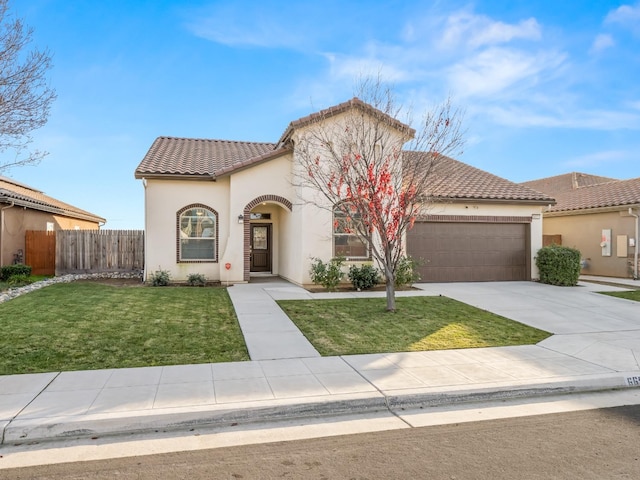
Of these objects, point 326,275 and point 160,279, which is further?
point 160,279

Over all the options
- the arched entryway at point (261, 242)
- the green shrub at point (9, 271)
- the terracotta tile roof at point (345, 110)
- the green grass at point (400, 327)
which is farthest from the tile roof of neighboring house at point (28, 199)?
the green grass at point (400, 327)

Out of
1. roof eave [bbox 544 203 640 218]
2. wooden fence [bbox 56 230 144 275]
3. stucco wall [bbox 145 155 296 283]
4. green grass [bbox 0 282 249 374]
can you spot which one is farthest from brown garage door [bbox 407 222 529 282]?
wooden fence [bbox 56 230 144 275]

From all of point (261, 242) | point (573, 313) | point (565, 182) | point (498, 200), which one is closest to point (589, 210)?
point (498, 200)

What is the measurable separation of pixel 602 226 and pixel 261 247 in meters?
15.2

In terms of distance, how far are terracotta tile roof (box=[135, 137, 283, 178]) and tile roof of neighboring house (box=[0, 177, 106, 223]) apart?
5190 millimetres

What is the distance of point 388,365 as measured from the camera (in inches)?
250

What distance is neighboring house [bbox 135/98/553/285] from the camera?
1441 cm

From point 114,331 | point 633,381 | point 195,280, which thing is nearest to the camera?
point 633,381

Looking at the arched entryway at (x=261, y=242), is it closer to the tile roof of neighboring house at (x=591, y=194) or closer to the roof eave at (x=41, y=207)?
the roof eave at (x=41, y=207)

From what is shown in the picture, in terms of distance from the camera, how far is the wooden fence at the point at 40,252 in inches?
709

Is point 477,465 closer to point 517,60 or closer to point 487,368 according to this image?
point 487,368

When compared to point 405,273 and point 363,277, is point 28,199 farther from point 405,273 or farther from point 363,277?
point 405,273

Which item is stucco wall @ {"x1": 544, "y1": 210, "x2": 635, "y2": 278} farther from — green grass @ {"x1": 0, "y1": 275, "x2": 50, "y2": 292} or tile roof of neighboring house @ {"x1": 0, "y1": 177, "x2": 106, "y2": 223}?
tile roof of neighboring house @ {"x1": 0, "y1": 177, "x2": 106, "y2": 223}

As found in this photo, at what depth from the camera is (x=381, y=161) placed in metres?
11.6
